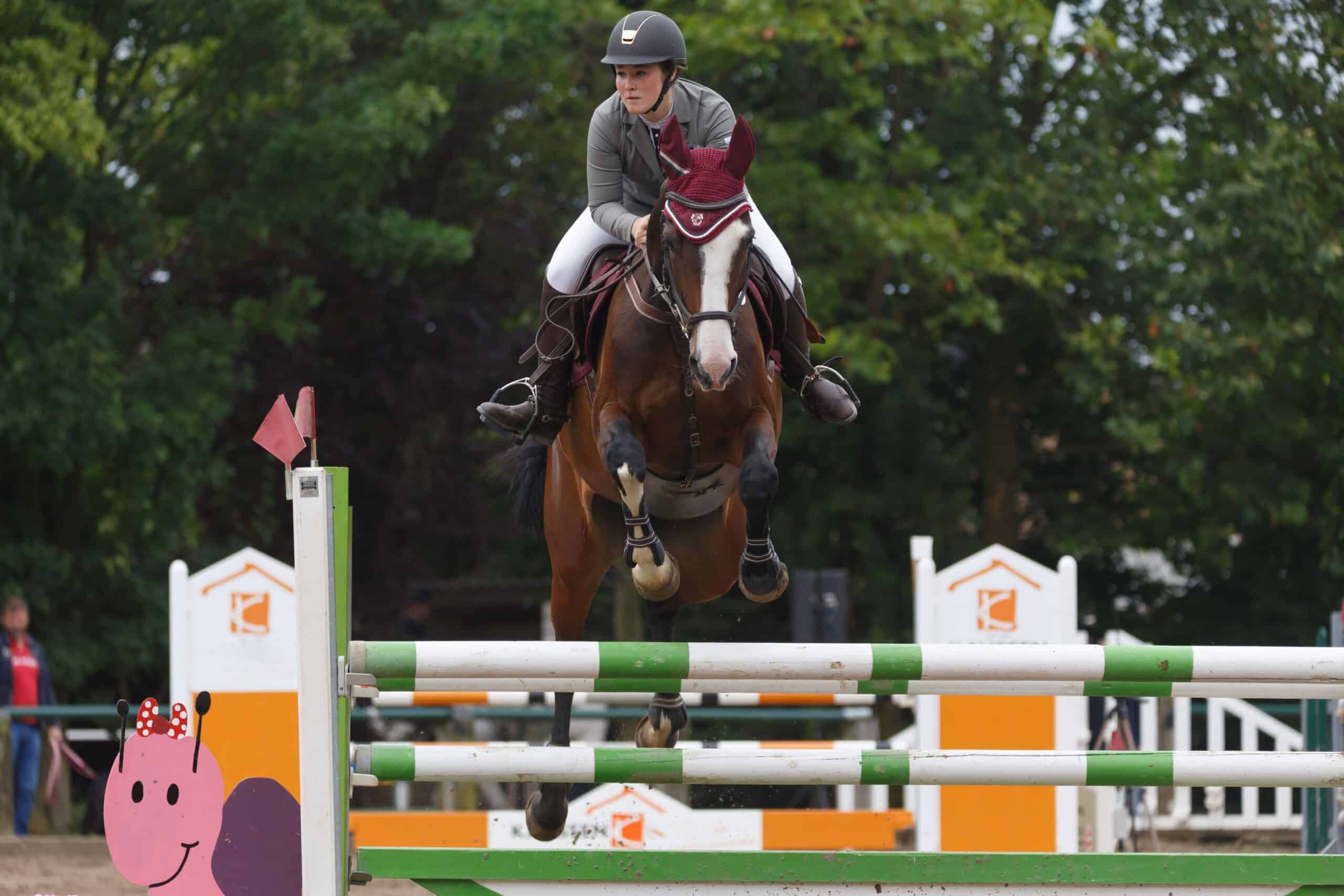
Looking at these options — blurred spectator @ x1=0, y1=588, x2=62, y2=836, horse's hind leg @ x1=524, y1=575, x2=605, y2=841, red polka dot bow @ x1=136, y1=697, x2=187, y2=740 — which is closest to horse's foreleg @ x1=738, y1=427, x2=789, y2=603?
horse's hind leg @ x1=524, y1=575, x2=605, y2=841

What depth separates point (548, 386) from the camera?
4.38 metres

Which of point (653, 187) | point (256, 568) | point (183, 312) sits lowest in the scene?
point (256, 568)

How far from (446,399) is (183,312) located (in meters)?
2.36

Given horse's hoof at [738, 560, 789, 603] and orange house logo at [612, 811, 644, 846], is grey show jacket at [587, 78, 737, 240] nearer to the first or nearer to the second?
horse's hoof at [738, 560, 789, 603]

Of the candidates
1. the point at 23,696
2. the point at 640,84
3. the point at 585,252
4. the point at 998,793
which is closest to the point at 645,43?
the point at 640,84

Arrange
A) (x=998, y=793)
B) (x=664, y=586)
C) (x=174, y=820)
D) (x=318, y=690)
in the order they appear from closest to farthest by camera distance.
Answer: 1. (x=318, y=690)
2. (x=174, y=820)
3. (x=664, y=586)
4. (x=998, y=793)

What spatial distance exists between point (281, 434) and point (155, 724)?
108 centimetres

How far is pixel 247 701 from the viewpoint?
5.46m

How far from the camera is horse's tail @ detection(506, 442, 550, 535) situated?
4.90 metres

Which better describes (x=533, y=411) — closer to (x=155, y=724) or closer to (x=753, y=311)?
(x=753, y=311)

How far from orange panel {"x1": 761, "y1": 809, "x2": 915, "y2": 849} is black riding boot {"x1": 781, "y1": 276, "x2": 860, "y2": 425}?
285 cm

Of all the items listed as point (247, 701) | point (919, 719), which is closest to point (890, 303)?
point (919, 719)

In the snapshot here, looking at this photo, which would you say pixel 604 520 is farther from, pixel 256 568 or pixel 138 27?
pixel 138 27

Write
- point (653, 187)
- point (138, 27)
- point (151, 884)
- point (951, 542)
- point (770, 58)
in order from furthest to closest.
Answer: point (951, 542) → point (770, 58) → point (138, 27) → point (653, 187) → point (151, 884)
